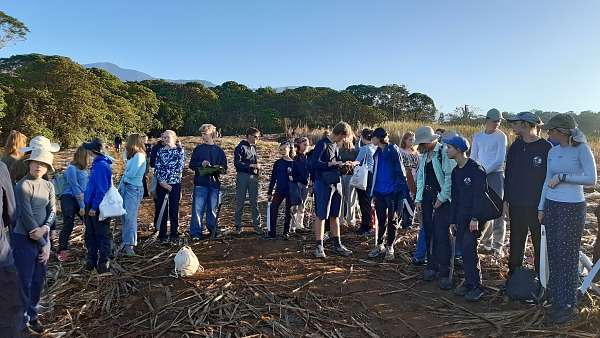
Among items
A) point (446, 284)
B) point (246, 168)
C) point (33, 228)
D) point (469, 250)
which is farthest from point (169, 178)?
point (469, 250)

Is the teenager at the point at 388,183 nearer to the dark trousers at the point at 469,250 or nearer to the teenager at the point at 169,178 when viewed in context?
the dark trousers at the point at 469,250

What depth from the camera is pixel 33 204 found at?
436 centimetres

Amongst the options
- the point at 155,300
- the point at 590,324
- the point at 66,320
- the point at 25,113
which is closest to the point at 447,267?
the point at 590,324

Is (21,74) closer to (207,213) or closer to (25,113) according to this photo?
(25,113)

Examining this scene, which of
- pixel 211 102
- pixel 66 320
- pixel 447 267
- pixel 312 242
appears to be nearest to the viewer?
pixel 66 320

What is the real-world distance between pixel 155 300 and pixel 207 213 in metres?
2.47

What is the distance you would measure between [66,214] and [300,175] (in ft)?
11.7

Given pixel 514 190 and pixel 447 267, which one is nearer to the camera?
pixel 514 190

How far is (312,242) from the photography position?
7.36m

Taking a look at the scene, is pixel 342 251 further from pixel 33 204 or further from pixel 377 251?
pixel 33 204

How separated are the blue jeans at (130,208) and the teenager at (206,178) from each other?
94 cm

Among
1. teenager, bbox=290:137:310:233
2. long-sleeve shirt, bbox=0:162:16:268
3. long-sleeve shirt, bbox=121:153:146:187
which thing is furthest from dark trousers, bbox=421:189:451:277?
long-sleeve shirt, bbox=0:162:16:268

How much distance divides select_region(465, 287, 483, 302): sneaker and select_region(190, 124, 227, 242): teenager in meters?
4.08

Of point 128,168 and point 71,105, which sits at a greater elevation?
point 71,105
